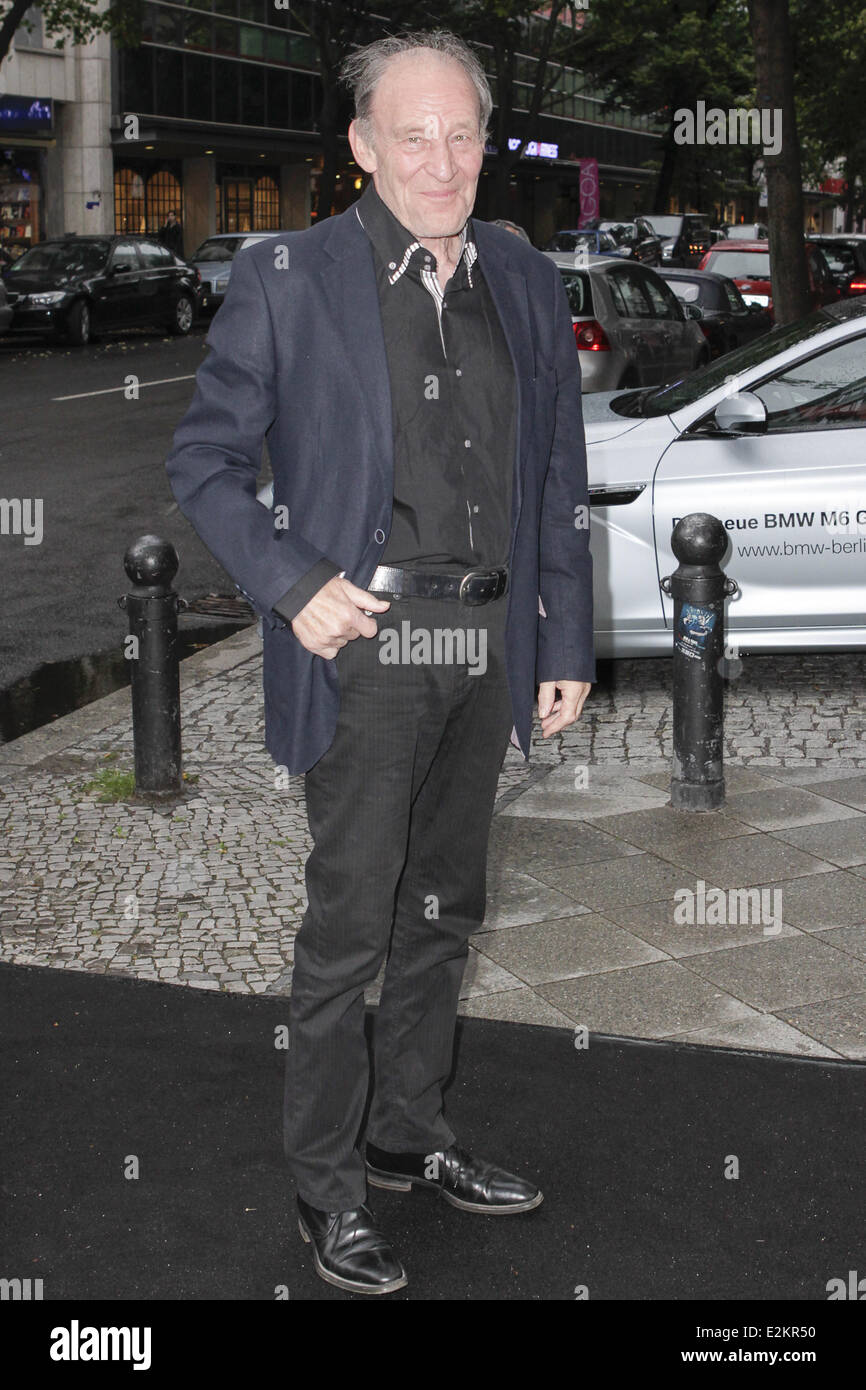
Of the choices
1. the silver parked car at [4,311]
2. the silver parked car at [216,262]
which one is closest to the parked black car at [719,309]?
the silver parked car at [4,311]

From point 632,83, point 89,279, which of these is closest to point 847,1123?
point 89,279

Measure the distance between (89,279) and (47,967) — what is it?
23230 millimetres

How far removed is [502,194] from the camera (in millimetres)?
41531

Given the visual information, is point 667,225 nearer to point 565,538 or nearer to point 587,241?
point 587,241

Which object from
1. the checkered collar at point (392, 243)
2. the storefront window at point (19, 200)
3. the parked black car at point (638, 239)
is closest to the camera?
the checkered collar at point (392, 243)

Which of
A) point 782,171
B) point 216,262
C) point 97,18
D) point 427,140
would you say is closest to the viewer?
point 427,140

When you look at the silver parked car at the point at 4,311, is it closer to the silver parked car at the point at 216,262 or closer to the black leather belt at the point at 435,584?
the silver parked car at the point at 216,262

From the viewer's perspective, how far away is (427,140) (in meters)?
2.98

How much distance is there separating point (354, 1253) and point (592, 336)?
12.8 meters

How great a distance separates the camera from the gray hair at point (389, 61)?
300 cm

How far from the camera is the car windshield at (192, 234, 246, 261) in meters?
33.3

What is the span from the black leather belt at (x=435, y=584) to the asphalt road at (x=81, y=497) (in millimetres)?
5556
